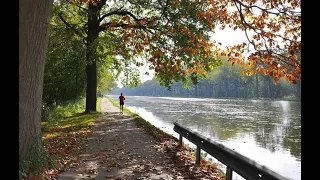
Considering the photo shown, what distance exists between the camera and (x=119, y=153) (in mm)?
9828

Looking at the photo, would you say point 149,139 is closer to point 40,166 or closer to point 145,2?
point 40,166

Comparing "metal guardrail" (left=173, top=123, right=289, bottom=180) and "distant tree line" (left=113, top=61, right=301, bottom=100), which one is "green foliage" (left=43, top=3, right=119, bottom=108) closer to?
"metal guardrail" (left=173, top=123, right=289, bottom=180)

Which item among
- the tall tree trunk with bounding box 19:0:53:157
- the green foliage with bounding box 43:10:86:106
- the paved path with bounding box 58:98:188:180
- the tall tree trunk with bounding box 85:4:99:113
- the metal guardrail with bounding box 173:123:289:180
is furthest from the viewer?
the green foliage with bounding box 43:10:86:106

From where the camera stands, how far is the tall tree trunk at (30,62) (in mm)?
5957

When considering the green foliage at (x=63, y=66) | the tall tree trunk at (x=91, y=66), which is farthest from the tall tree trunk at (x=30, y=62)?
the green foliage at (x=63, y=66)

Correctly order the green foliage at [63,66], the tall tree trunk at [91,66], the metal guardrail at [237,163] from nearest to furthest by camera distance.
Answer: the metal guardrail at [237,163] → the tall tree trunk at [91,66] → the green foliage at [63,66]

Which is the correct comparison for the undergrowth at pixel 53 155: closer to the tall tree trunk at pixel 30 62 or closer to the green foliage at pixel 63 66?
the tall tree trunk at pixel 30 62

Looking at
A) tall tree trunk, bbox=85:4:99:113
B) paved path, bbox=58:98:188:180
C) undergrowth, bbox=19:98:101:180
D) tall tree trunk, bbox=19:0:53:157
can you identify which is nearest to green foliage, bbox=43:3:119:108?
tall tree trunk, bbox=85:4:99:113

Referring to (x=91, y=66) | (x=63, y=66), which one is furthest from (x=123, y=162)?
(x=63, y=66)

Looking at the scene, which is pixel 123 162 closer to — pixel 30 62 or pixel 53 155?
pixel 53 155

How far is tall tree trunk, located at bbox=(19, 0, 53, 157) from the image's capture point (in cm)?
596
